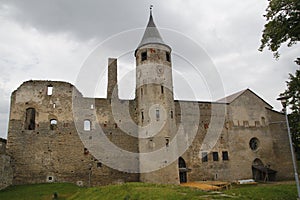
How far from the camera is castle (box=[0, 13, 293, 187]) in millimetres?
27656

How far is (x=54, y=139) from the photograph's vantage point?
29000 mm

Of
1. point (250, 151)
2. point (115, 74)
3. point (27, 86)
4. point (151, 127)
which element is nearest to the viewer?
point (151, 127)

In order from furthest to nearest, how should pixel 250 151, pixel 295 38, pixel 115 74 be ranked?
pixel 250 151
pixel 115 74
pixel 295 38

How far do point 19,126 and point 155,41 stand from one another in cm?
1769

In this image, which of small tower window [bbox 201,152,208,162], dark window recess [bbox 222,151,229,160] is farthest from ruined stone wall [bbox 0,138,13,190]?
dark window recess [bbox 222,151,229,160]

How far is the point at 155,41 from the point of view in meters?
30.8

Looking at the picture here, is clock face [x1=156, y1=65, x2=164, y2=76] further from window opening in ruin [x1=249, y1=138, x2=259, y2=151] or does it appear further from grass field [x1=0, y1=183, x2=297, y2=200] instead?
window opening in ruin [x1=249, y1=138, x2=259, y2=151]

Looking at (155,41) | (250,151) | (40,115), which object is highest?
(155,41)

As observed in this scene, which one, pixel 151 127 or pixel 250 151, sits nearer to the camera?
pixel 151 127

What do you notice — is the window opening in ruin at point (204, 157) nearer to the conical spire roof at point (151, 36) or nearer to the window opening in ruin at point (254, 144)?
the window opening in ruin at point (254, 144)

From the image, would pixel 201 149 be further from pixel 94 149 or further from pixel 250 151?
pixel 94 149

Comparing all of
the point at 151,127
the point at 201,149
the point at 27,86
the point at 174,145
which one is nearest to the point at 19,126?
the point at 27,86

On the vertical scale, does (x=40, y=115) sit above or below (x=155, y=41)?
below

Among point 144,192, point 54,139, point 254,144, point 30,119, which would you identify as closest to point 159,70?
point 54,139
